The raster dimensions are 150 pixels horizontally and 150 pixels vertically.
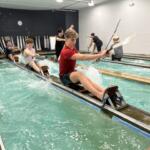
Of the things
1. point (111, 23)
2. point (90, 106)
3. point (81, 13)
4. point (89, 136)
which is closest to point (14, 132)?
point (89, 136)

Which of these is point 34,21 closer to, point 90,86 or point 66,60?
point 66,60

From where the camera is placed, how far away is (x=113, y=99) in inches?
112

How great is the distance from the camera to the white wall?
9184 mm

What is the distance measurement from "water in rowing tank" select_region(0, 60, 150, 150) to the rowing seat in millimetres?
179

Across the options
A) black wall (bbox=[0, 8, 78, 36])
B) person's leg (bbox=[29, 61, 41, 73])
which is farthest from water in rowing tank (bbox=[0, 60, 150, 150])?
black wall (bbox=[0, 8, 78, 36])

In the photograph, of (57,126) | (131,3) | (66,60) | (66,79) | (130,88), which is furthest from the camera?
(131,3)

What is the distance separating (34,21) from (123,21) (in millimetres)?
5804

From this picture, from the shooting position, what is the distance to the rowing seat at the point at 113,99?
2.80 m

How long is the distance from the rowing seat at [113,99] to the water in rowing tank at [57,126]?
0.18 meters

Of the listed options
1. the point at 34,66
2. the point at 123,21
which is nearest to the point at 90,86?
the point at 34,66

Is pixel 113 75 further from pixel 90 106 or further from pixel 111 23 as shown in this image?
pixel 111 23

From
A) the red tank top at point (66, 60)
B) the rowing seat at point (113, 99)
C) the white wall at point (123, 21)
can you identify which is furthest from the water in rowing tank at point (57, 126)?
the white wall at point (123, 21)

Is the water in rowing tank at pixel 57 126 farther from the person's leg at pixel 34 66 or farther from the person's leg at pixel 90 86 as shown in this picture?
the person's leg at pixel 34 66

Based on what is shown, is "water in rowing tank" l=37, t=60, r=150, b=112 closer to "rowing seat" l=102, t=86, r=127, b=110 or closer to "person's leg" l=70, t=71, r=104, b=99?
"person's leg" l=70, t=71, r=104, b=99
